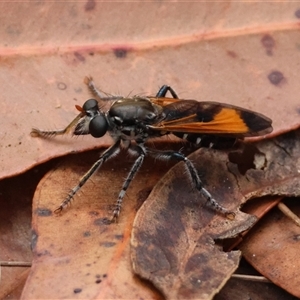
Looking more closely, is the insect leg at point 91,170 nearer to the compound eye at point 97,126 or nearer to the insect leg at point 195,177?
the compound eye at point 97,126

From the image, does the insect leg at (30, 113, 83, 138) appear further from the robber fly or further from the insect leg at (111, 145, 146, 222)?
the insect leg at (111, 145, 146, 222)

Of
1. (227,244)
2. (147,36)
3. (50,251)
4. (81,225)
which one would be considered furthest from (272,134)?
(50,251)

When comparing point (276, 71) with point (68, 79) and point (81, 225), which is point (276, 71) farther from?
point (81, 225)

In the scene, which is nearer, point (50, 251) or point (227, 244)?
point (50, 251)

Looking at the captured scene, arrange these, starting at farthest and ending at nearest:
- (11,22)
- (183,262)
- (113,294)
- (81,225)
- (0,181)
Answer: (11,22) → (0,181) → (81,225) → (183,262) → (113,294)

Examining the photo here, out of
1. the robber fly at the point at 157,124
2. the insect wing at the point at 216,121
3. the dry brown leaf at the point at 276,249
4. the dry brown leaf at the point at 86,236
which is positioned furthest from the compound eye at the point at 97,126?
the dry brown leaf at the point at 276,249

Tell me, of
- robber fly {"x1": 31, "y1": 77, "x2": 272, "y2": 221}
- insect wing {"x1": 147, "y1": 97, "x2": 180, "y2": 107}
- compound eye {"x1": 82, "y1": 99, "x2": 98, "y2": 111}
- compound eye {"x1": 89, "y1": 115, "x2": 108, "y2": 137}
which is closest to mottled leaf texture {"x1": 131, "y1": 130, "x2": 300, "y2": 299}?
robber fly {"x1": 31, "y1": 77, "x2": 272, "y2": 221}
